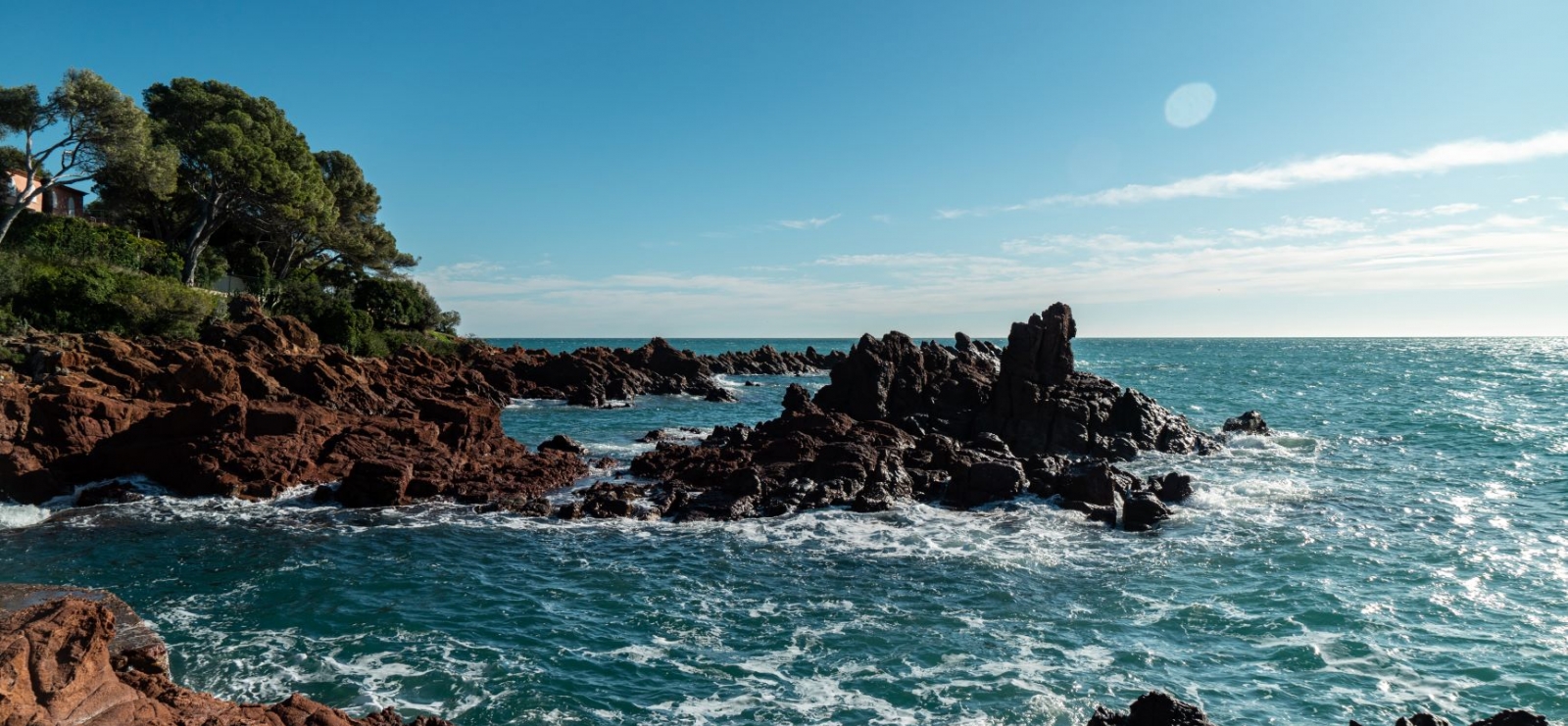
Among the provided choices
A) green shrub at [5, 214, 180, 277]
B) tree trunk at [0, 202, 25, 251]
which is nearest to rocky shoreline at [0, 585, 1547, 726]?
tree trunk at [0, 202, 25, 251]

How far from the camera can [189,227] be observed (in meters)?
64.9

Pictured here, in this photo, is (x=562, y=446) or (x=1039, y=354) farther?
(x=1039, y=354)

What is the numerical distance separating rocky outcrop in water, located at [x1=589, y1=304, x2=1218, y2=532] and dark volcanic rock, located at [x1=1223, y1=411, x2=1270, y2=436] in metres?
4.88

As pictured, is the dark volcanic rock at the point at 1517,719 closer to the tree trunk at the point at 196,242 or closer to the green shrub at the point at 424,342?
the tree trunk at the point at 196,242

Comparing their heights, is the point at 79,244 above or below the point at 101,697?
above

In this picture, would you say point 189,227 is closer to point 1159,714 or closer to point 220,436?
point 220,436

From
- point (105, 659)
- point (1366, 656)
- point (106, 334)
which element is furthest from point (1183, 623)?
point (106, 334)

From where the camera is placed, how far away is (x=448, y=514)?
24625 mm

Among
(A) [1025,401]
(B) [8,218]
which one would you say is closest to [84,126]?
(B) [8,218]

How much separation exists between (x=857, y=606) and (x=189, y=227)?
68165 mm

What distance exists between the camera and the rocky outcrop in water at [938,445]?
26.5 meters

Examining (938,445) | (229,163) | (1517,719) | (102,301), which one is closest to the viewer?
(1517,719)

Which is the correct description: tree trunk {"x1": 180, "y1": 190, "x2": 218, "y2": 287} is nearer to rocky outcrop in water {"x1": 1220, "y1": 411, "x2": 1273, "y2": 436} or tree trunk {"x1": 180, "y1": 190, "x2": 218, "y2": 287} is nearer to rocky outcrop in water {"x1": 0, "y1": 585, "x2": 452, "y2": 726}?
rocky outcrop in water {"x1": 0, "y1": 585, "x2": 452, "y2": 726}

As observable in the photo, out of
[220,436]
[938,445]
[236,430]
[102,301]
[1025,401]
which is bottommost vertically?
[938,445]
